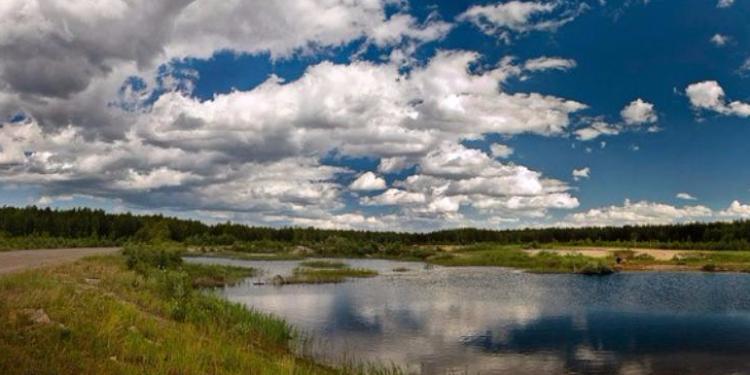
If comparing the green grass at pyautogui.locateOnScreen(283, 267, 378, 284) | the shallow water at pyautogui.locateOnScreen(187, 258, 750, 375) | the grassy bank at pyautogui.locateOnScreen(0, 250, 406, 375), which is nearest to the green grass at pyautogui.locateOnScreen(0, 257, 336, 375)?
the grassy bank at pyautogui.locateOnScreen(0, 250, 406, 375)

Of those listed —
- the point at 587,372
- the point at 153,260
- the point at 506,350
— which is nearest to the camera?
the point at 587,372

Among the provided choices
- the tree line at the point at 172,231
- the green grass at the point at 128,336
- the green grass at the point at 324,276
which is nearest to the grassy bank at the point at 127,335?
the green grass at the point at 128,336

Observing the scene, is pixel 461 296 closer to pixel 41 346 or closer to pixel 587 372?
pixel 587 372

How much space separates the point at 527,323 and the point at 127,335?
25.4 meters

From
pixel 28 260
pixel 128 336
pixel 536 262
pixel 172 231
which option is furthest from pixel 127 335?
pixel 172 231

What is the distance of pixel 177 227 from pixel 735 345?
18929cm

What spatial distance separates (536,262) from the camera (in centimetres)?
8538

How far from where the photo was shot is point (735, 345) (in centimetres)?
3023

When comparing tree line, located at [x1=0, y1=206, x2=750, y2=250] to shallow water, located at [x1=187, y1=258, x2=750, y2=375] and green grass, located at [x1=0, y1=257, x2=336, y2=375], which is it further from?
green grass, located at [x1=0, y1=257, x2=336, y2=375]

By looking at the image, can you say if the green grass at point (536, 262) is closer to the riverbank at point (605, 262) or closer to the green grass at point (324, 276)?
the riverbank at point (605, 262)

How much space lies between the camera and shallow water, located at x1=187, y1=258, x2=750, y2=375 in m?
26.4

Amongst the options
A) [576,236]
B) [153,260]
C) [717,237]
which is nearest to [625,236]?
[576,236]

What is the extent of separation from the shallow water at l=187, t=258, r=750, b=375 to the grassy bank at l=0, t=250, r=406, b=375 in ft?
14.7

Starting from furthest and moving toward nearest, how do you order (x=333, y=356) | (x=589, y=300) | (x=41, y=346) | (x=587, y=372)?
1. (x=589, y=300)
2. (x=333, y=356)
3. (x=587, y=372)
4. (x=41, y=346)
